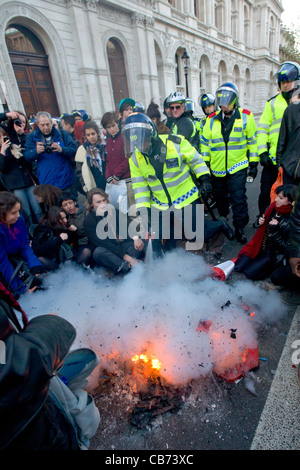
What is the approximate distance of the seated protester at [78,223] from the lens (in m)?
3.53

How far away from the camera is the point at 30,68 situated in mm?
9570

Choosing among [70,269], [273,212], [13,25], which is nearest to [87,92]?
[13,25]

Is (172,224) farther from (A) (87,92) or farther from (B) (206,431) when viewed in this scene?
(A) (87,92)

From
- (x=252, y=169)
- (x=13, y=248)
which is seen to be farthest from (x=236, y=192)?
(x=13, y=248)

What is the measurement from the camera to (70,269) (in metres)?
3.48

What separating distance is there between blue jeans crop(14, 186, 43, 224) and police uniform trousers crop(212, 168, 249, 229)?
120 inches

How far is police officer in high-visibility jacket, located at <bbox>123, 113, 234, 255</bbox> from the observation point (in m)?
2.61

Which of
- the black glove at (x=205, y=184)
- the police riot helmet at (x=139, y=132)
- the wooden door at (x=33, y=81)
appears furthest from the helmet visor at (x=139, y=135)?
the wooden door at (x=33, y=81)

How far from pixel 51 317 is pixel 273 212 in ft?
8.54

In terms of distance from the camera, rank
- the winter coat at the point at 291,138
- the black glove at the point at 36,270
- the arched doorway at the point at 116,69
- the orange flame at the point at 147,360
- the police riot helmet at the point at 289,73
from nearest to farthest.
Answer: the orange flame at the point at 147,360 < the winter coat at the point at 291,138 < the black glove at the point at 36,270 < the police riot helmet at the point at 289,73 < the arched doorway at the point at 116,69

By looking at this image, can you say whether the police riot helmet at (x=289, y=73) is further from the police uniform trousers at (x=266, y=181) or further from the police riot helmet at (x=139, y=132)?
the police riot helmet at (x=139, y=132)

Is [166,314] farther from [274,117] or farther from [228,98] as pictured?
[274,117]

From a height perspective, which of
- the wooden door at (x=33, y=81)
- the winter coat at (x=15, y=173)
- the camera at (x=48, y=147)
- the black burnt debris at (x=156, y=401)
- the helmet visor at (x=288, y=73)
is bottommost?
the black burnt debris at (x=156, y=401)

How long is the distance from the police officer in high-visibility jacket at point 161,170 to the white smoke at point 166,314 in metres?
0.82
